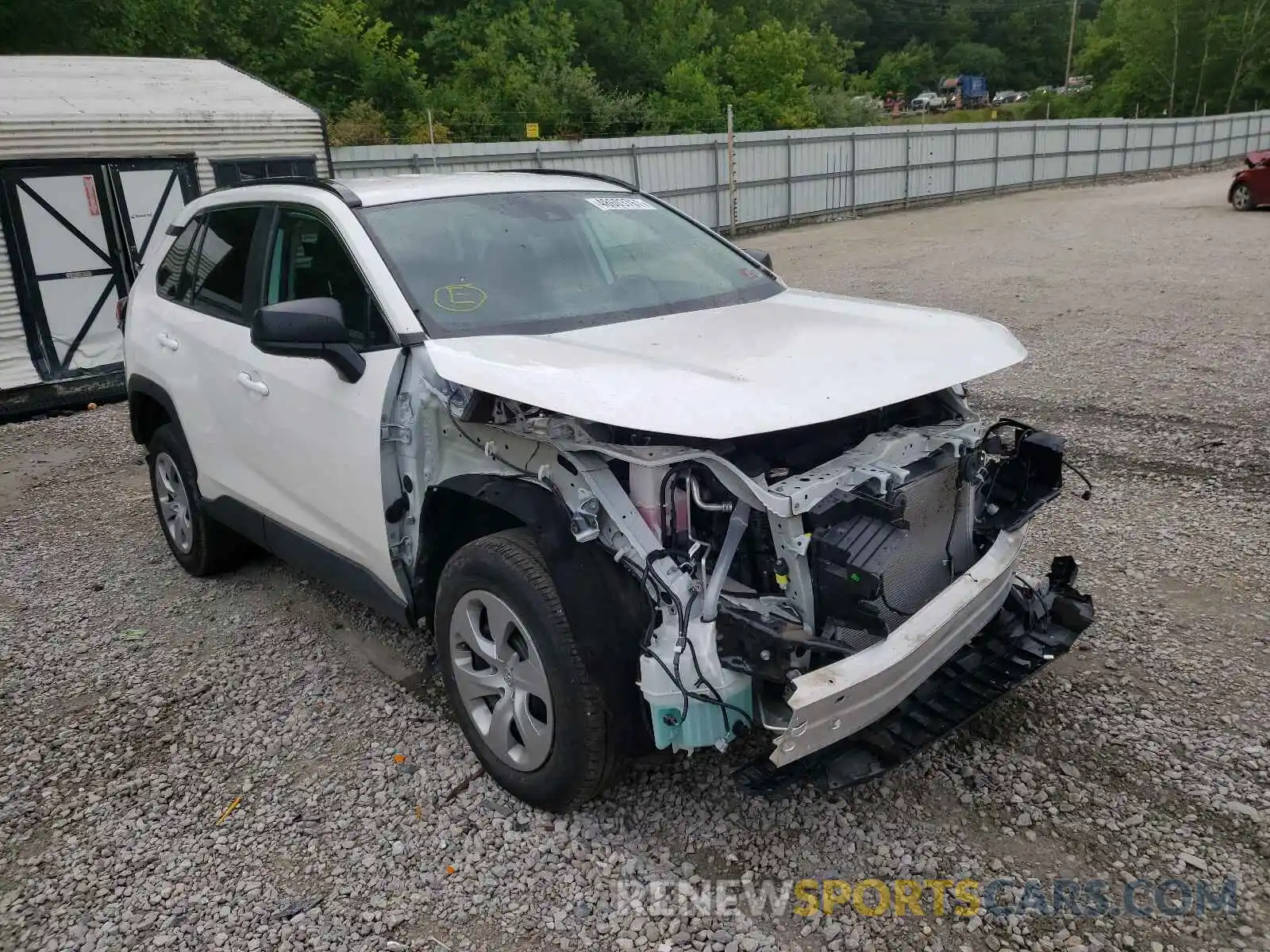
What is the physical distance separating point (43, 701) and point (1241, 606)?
496cm

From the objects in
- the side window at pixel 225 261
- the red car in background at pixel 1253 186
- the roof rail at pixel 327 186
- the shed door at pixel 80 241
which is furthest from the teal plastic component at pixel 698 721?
the red car in background at pixel 1253 186

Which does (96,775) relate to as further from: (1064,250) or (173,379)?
(1064,250)

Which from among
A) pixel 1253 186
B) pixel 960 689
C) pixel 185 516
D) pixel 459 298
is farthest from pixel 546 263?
pixel 1253 186

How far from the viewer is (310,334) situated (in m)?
3.08

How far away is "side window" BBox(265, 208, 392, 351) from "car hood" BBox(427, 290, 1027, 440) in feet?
1.19

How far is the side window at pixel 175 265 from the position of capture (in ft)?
15.1

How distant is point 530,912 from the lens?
2654 mm

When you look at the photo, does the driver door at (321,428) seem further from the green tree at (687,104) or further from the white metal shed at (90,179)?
the green tree at (687,104)

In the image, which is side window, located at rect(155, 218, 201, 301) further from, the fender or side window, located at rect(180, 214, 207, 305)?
the fender

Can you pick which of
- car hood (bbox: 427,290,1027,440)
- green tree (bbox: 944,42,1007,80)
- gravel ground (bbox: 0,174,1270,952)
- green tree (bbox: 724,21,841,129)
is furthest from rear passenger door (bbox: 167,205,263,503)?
green tree (bbox: 944,42,1007,80)

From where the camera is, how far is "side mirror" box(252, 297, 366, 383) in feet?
10.0

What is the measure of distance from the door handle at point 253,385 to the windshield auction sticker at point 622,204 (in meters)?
1.57

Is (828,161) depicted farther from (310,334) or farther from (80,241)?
(310,334)

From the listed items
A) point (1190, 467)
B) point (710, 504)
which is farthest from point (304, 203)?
point (1190, 467)
